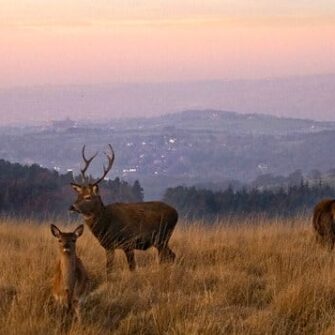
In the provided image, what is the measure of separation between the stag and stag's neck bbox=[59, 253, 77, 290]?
324 centimetres

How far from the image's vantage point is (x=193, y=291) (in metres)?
10.0

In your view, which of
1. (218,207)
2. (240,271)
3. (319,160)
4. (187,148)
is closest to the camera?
(240,271)

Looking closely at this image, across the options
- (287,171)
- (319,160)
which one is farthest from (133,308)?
(319,160)

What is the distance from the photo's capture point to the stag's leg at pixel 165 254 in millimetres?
12547

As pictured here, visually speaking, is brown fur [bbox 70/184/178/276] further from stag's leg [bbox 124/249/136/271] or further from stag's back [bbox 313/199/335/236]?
stag's back [bbox 313/199/335/236]

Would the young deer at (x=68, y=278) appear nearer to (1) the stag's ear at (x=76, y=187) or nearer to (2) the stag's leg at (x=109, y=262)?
(2) the stag's leg at (x=109, y=262)

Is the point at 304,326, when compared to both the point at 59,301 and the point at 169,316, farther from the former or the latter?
the point at 59,301

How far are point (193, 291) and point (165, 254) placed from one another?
120 inches

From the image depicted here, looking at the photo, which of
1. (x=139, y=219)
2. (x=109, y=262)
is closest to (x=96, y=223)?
(x=139, y=219)

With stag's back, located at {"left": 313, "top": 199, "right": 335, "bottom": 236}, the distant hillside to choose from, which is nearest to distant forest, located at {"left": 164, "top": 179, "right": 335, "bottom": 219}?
stag's back, located at {"left": 313, "top": 199, "right": 335, "bottom": 236}

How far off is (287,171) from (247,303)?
152 metres

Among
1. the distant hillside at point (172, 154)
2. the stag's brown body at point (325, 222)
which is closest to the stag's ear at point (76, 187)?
the stag's brown body at point (325, 222)

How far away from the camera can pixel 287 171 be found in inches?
6324

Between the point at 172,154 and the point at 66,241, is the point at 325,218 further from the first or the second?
the point at 172,154
